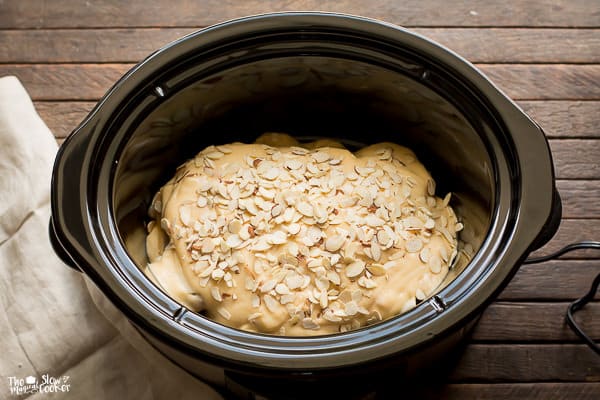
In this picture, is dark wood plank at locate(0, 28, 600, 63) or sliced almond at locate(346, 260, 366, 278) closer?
sliced almond at locate(346, 260, 366, 278)

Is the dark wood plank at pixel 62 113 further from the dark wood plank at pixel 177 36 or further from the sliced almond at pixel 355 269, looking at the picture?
the sliced almond at pixel 355 269

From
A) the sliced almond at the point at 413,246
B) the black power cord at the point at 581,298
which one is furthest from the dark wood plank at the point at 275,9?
the sliced almond at the point at 413,246

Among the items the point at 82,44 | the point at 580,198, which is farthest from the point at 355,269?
the point at 82,44

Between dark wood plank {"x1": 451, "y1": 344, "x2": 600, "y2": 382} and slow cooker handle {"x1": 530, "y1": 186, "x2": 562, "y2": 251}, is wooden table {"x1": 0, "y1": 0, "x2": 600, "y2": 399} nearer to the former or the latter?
dark wood plank {"x1": 451, "y1": 344, "x2": 600, "y2": 382}

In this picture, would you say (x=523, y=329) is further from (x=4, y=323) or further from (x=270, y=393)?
(x=4, y=323)

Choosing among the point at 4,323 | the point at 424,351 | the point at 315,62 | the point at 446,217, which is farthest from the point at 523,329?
the point at 4,323

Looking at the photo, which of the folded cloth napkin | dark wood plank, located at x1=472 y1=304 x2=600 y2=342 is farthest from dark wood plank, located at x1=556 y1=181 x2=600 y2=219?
the folded cloth napkin

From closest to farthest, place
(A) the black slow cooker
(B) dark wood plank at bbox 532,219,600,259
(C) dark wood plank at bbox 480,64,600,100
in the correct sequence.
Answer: (A) the black slow cooker, (B) dark wood plank at bbox 532,219,600,259, (C) dark wood plank at bbox 480,64,600,100
